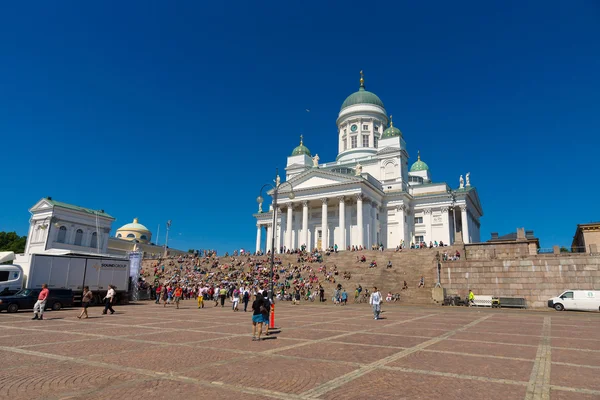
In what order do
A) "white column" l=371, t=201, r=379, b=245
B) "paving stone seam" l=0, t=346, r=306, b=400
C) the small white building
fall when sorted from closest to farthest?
"paving stone seam" l=0, t=346, r=306, b=400 < "white column" l=371, t=201, r=379, b=245 < the small white building

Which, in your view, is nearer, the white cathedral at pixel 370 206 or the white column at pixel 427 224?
the white cathedral at pixel 370 206

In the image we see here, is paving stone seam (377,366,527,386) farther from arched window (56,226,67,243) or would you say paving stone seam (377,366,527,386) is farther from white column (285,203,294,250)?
arched window (56,226,67,243)

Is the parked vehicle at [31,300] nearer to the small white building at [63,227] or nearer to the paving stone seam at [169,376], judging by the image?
the paving stone seam at [169,376]

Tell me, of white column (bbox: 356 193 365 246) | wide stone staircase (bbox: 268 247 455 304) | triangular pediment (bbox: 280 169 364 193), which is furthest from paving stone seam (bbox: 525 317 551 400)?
triangular pediment (bbox: 280 169 364 193)

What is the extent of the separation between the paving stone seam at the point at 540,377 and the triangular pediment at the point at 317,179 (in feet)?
140

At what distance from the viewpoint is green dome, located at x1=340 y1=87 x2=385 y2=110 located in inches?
2844

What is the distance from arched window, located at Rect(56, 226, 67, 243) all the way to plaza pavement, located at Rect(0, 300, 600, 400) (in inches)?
2440

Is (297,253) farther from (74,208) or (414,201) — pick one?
(74,208)

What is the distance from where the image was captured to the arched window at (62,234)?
6621 centimetres

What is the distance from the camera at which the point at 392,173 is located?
61.7m

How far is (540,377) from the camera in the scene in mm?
7023

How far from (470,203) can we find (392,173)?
524 inches

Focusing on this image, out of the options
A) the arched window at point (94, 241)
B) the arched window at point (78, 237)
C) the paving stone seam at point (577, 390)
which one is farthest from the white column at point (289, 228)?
the paving stone seam at point (577, 390)

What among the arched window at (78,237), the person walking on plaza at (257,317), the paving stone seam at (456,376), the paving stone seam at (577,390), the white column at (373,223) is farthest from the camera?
the arched window at (78,237)
